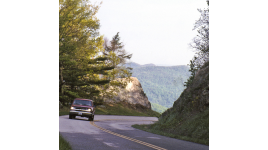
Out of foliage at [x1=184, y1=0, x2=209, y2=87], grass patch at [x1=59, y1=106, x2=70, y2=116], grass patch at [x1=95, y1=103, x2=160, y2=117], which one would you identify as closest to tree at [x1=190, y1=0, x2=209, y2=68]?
foliage at [x1=184, y1=0, x2=209, y2=87]

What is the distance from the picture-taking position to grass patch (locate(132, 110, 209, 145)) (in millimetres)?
16922

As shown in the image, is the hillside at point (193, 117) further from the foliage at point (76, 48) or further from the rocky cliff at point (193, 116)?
the foliage at point (76, 48)

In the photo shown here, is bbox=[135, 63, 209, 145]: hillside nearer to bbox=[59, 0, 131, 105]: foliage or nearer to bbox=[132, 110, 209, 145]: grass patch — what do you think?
bbox=[132, 110, 209, 145]: grass patch

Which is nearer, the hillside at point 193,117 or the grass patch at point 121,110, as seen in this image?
the hillside at point 193,117

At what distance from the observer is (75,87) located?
42.2m

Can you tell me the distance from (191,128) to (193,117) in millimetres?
1738

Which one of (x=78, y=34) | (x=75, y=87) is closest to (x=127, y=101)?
(x=75, y=87)

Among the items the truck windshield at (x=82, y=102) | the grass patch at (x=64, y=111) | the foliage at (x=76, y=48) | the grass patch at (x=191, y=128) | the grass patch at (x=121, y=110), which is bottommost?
the grass patch at (x=121, y=110)

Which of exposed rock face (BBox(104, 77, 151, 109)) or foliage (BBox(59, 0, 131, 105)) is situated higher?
foliage (BBox(59, 0, 131, 105))

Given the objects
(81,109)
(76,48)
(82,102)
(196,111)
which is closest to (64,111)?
(76,48)

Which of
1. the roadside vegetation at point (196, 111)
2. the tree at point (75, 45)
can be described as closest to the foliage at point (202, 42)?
the roadside vegetation at point (196, 111)

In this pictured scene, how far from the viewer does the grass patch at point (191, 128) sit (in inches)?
666
